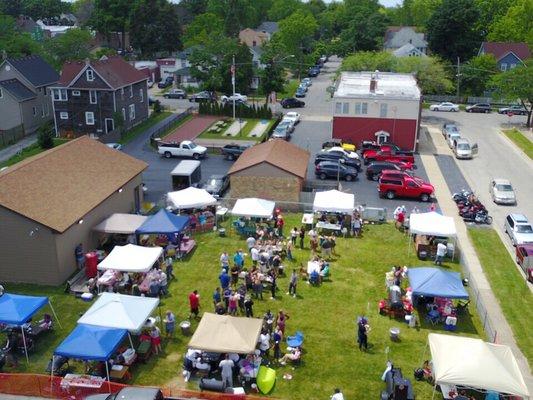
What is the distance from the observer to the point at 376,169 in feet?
137

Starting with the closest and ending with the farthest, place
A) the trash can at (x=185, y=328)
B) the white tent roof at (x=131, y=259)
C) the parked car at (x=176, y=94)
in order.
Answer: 1. the trash can at (x=185, y=328)
2. the white tent roof at (x=131, y=259)
3. the parked car at (x=176, y=94)

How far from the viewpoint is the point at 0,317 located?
20453mm

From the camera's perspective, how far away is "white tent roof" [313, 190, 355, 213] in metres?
31.9

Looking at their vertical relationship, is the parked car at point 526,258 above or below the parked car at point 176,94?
below

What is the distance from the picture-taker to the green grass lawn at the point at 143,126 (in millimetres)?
54625

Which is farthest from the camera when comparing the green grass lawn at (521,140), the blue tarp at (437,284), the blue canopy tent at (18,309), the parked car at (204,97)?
the parked car at (204,97)

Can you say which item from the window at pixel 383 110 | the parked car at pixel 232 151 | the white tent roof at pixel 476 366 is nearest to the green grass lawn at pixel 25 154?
the parked car at pixel 232 151

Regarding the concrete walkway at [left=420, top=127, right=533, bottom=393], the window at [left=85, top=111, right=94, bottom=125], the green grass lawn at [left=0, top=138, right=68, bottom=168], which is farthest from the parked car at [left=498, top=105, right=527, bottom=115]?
the green grass lawn at [left=0, top=138, right=68, bottom=168]

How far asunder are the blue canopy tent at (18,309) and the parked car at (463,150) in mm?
37142

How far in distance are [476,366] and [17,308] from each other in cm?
1615

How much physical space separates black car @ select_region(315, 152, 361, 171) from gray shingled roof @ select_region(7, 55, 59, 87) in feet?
107

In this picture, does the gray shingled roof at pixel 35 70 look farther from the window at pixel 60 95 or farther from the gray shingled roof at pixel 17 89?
the window at pixel 60 95

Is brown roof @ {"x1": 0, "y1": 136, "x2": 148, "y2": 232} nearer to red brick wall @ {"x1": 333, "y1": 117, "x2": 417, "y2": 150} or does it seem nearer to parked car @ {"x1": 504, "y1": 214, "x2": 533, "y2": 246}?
parked car @ {"x1": 504, "y1": 214, "x2": 533, "y2": 246}

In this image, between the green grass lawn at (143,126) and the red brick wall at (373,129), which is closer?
the red brick wall at (373,129)
